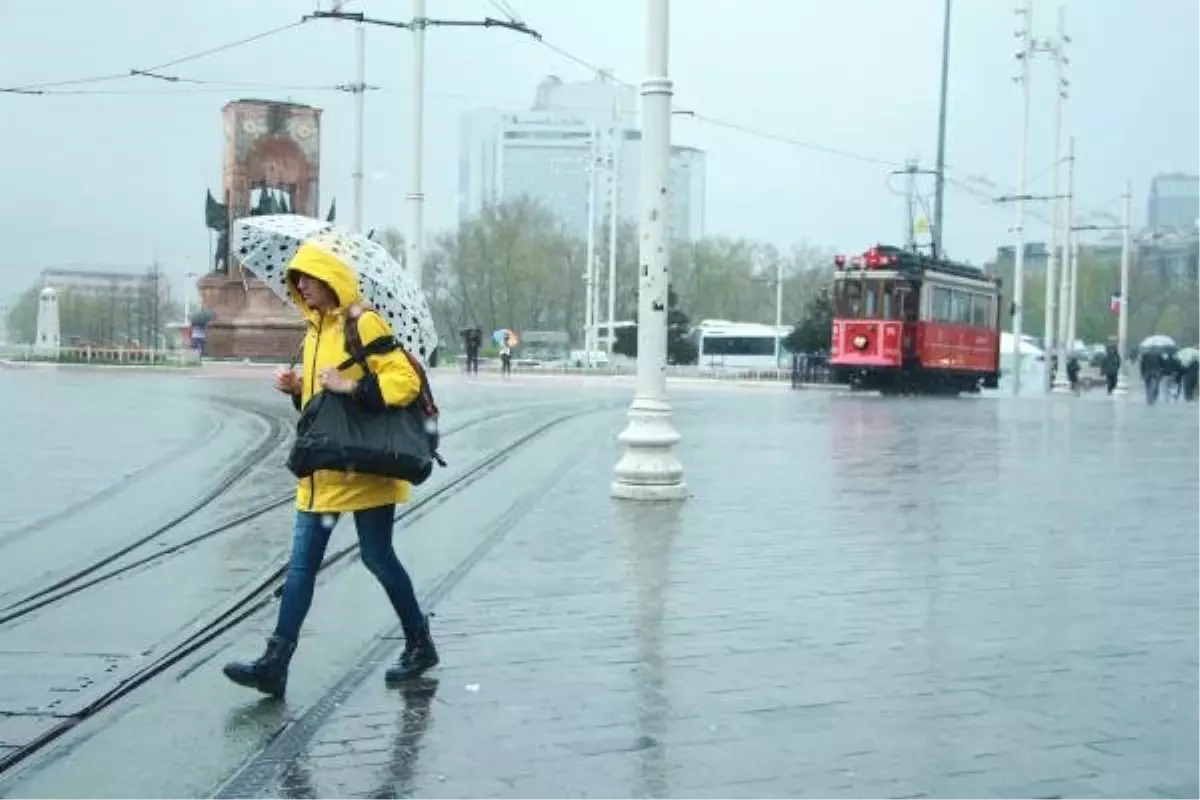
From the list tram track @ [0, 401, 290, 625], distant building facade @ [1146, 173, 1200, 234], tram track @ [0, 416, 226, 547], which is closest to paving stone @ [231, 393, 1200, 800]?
tram track @ [0, 401, 290, 625]

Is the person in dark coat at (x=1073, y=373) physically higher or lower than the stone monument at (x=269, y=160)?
lower

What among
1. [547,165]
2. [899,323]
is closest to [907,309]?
[899,323]

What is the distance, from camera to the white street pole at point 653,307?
39.8ft

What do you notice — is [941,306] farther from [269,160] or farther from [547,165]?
[547,165]

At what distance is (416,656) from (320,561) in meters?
0.60

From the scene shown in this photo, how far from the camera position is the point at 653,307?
40.6 feet

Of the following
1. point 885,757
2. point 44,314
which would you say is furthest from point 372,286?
point 44,314

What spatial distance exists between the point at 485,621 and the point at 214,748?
2.32 metres

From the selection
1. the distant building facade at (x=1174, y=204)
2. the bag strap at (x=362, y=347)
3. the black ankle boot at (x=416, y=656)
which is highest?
the distant building facade at (x=1174, y=204)

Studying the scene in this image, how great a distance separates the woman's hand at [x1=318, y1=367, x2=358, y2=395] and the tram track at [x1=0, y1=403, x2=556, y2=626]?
2.89 metres

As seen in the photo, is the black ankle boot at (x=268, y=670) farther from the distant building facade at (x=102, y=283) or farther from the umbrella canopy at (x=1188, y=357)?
the distant building facade at (x=102, y=283)

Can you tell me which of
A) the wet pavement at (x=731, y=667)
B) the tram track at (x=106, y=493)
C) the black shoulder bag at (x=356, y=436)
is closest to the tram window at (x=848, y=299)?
the tram track at (x=106, y=493)

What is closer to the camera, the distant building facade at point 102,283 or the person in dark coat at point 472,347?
the person in dark coat at point 472,347

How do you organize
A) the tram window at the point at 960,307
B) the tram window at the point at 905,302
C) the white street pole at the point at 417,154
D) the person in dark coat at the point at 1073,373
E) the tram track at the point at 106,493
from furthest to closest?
the person in dark coat at the point at 1073,373 < the tram window at the point at 960,307 < the tram window at the point at 905,302 < the white street pole at the point at 417,154 < the tram track at the point at 106,493
